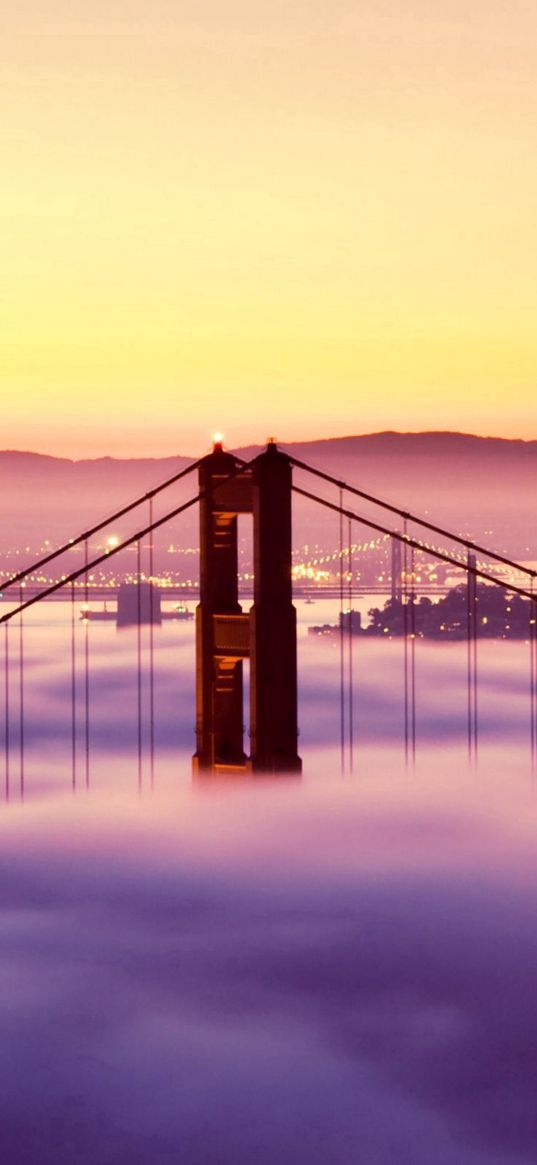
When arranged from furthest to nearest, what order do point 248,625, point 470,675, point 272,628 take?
1. point 470,675
2. point 248,625
3. point 272,628

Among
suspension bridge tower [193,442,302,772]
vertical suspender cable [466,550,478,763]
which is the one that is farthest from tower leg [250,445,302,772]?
vertical suspender cable [466,550,478,763]

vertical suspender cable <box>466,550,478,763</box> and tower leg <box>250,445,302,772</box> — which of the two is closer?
tower leg <box>250,445,302,772</box>

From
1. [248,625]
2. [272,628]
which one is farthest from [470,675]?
[272,628]

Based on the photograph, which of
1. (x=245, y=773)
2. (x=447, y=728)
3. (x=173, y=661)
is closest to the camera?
(x=245, y=773)

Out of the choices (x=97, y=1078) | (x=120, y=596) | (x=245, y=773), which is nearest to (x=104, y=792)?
(x=97, y=1078)

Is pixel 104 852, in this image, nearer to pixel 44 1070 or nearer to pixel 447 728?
pixel 44 1070

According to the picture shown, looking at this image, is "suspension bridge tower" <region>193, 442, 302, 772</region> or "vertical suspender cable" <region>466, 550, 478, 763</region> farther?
"vertical suspender cable" <region>466, 550, 478, 763</region>

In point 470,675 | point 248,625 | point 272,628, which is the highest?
point 248,625

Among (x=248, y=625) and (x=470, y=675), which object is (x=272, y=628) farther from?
(x=470, y=675)

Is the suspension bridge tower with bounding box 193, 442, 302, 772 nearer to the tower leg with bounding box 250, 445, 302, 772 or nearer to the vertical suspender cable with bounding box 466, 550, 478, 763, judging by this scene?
the tower leg with bounding box 250, 445, 302, 772
